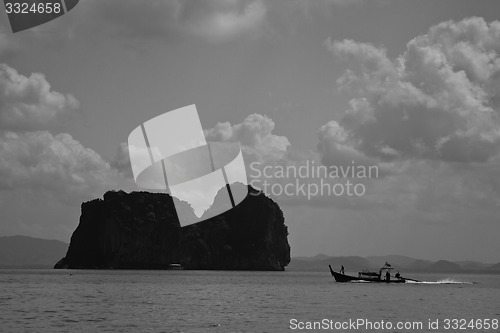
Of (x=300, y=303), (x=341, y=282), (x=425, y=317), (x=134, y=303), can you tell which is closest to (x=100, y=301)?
(x=134, y=303)

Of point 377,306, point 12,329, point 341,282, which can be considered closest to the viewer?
point 12,329

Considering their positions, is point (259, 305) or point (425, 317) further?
point (259, 305)

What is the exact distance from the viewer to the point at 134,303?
78.8 m

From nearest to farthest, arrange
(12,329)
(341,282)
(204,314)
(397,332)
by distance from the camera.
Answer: (12,329) < (397,332) < (204,314) < (341,282)

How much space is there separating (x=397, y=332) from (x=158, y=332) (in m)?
19.1

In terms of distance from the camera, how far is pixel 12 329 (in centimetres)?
→ 4978

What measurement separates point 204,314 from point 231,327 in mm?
11605

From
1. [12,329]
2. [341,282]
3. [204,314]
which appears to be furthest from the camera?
[341,282]

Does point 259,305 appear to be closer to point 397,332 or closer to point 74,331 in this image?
point 397,332

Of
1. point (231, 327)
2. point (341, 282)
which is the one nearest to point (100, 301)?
point (231, 327)

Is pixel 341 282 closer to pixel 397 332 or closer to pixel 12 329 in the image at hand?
pixel 397 332

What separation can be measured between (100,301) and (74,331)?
3130 centimetres

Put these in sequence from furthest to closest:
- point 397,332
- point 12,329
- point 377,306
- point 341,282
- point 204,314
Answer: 1. point 341,282
2. point 377,306
3. point 204,314
4. point 397,332
5. point 12,329

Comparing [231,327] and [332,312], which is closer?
[231,327]
